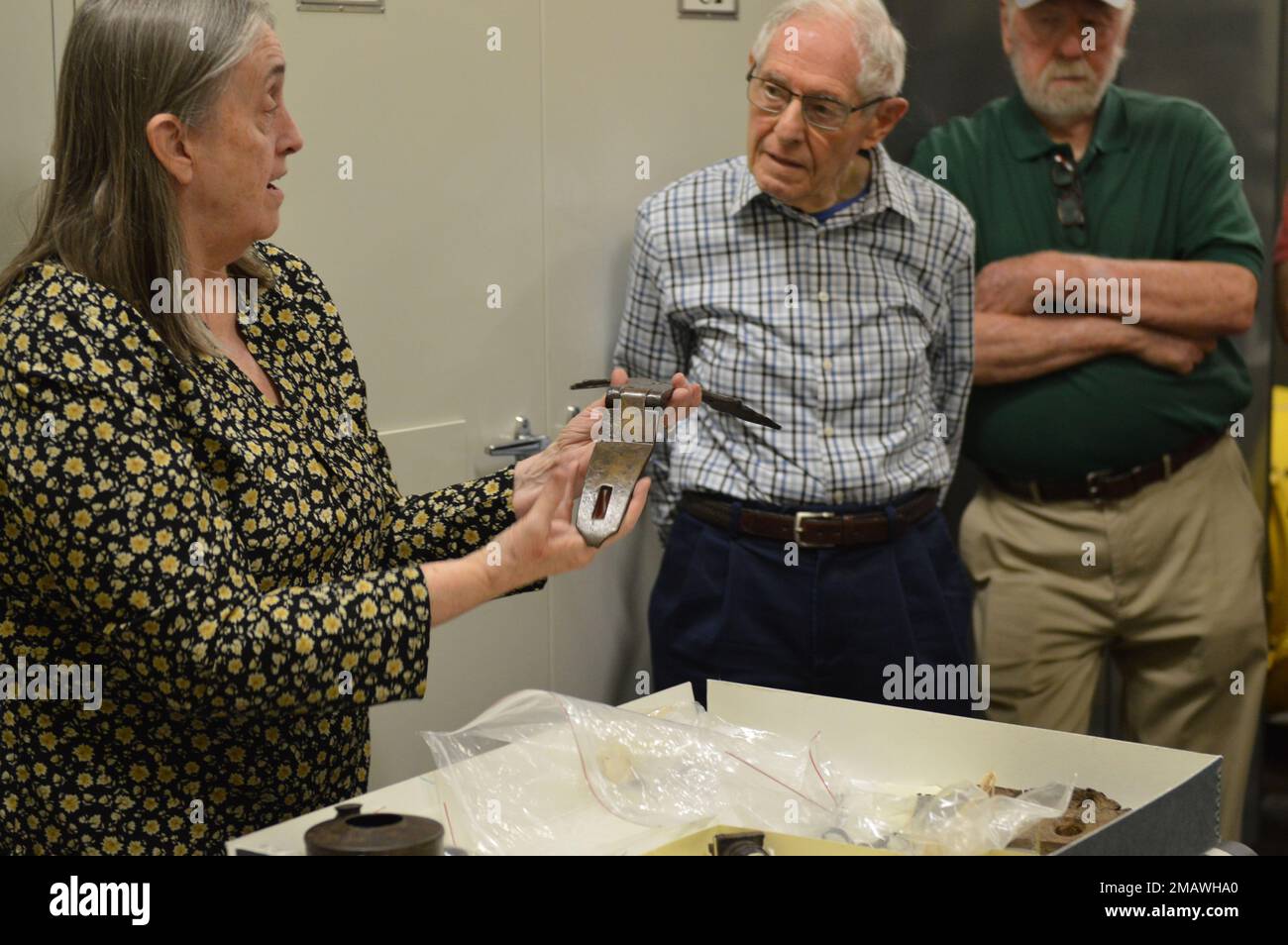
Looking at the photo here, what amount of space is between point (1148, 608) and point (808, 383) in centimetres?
89

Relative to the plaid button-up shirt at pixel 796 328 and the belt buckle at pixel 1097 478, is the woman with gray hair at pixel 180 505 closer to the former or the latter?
the plaid button-up shirt at pixel 796 328

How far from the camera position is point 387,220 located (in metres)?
2.57

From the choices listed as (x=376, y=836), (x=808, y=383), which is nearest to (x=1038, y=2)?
(x=808, y=383)

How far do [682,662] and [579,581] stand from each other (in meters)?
0.38

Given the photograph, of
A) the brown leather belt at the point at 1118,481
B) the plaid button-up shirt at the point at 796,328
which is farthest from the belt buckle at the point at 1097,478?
the plaid button-up shirt at the point at 796,328

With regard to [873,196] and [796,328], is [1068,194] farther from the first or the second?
[796,328]

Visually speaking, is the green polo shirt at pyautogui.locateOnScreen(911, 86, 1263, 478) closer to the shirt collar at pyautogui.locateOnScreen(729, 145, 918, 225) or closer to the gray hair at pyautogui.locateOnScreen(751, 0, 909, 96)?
the shirt collar at pyautogui.locateOnScreen(729, 145, 918, 225)

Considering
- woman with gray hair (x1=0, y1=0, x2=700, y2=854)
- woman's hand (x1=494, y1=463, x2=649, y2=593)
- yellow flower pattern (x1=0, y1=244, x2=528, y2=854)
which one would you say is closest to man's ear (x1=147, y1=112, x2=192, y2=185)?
woman with gray hair (x1=0, y1=0, x2=700, y2=854)

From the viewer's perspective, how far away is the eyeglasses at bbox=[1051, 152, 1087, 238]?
2.99 m

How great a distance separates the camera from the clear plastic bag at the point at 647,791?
1482 mm

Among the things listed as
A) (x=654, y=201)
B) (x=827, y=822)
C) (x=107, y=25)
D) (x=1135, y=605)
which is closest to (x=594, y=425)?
(x=827, y=822)

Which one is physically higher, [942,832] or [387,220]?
[387,220]

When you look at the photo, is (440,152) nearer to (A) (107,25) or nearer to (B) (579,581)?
(B) (579,581)

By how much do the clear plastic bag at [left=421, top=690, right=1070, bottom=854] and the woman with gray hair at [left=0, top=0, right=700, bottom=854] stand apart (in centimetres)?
14
